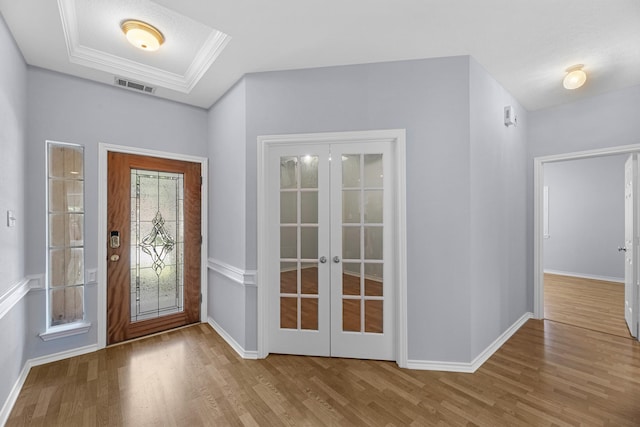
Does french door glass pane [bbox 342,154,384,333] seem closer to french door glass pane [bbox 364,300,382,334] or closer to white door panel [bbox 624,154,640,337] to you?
french door glass pane [bbox 364,300,382,334]

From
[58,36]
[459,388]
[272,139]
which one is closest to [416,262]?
[459,388]

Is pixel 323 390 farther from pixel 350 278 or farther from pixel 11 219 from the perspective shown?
pixel 11 219

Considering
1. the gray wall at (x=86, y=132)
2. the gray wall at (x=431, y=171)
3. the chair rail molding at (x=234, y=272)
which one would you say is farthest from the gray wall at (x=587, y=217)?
the gray wall at (x=86, y=132)

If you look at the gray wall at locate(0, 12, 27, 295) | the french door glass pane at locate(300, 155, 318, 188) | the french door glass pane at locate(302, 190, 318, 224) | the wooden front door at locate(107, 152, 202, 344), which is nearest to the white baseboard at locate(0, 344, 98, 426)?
the wooden front door at locate(107, 152, 202, 344)

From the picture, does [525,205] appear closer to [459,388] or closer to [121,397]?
[459,388]

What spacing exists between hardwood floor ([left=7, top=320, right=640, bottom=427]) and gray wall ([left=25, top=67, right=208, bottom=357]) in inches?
30.8

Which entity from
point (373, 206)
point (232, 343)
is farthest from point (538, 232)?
point (232, 343)

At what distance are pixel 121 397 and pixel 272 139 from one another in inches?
96.3

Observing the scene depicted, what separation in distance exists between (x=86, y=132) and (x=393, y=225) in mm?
3237

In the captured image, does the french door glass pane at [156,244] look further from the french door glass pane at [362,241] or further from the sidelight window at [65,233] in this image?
the french door glass pane at [362,241]

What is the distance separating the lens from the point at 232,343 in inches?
115

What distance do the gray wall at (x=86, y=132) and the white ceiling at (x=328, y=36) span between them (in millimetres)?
201

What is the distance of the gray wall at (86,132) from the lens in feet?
8.40

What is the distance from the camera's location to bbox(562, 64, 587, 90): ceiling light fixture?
106 inches
